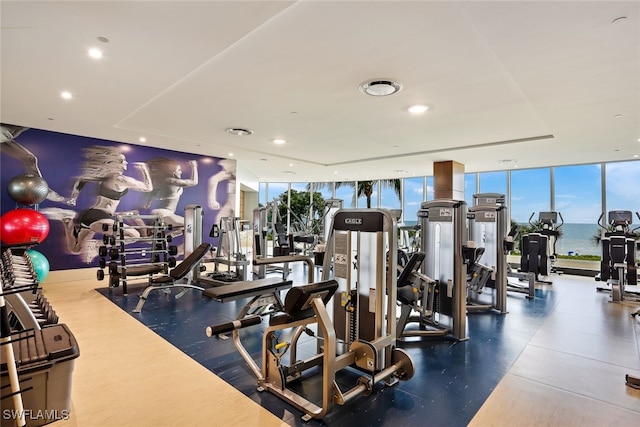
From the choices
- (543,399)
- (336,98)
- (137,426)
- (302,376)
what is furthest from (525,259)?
(137,426)

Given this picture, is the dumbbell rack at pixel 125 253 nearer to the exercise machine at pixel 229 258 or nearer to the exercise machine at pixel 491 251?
the exercise machine at pixel 229 258

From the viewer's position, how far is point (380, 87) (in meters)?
3.53

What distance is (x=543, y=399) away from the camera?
2.43 meters

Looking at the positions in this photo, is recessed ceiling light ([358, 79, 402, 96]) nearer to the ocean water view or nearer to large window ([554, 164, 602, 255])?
the ocean water view

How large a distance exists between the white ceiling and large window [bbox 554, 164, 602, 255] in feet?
7.75

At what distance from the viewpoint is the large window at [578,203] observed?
8.09 m

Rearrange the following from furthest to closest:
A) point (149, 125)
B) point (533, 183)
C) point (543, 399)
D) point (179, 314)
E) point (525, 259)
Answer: point (533, 183)
point (525, 259)
point (149, 125)
point (179, 314)
point (543, 399)

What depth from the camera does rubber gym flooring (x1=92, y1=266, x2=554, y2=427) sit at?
222cm

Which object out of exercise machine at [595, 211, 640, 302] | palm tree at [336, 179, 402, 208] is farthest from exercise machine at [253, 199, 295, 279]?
exercise machine at [595, 211, 640, 302]

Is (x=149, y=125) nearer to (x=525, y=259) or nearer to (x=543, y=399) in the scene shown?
(x=543, y=399)

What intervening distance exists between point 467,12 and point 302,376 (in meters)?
3.03

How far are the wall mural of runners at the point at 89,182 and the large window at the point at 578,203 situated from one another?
929cm

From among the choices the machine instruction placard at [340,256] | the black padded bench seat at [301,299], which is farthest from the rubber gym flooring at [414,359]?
the machine instruction placard at [340,256]

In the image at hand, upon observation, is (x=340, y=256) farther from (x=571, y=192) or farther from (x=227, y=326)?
(x=571, y=192)
